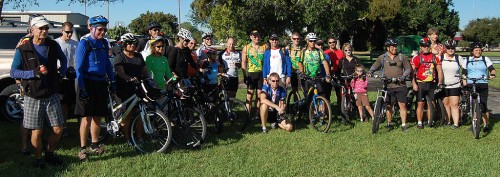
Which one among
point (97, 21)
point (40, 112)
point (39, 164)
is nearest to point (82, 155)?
point (39, 164)

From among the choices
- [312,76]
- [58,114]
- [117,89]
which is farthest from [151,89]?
[312,76]

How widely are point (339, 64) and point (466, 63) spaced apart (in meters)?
2.37

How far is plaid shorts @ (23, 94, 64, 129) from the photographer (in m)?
5.38

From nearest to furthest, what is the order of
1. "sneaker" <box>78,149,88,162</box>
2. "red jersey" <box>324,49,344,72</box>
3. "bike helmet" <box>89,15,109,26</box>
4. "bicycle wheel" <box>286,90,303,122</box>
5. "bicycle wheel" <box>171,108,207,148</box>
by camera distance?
1. "bike helmet" <box>89,15,109,26</box>
2. "sneaker" <box>78,149,88,162</box>
3. "bicycle wheel" <box>171,108,207,148</box>
4. "bicycle wheel" <box>286,90,303,122</box>
5. "red jersey" <box>324,49,344,72</box>

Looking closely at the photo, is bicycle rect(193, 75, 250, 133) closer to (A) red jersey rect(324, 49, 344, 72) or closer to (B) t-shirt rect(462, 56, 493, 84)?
(A) red jersey rect(324, 49, 344, 72)

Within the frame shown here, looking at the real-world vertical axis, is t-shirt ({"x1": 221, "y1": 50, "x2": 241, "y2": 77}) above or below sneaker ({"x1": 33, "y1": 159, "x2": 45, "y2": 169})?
above

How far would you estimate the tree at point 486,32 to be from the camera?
85812 mm

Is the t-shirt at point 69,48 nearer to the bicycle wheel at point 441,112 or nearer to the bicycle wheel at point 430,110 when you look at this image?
the bicycle wheel at point 430,110

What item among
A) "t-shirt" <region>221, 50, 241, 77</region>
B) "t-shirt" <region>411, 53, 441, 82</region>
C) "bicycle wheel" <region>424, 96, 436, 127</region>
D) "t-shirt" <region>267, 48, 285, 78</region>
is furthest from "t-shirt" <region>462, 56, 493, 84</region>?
"t-shirt" <region>221, 50, 241, 77</region>

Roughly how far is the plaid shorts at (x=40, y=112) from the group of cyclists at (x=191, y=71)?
0.04ft

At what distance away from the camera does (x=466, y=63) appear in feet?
26.7

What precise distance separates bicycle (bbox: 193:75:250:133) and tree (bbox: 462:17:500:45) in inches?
3477

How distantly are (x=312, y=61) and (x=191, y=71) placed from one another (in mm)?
2231

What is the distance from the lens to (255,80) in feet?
28.4
